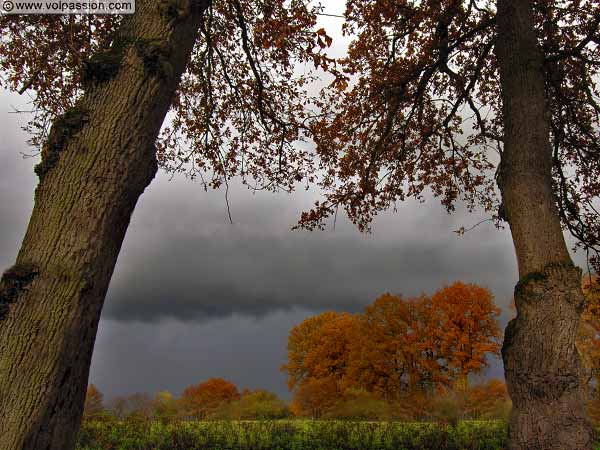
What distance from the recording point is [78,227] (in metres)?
2.71

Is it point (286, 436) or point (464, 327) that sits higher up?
point (464, 327)

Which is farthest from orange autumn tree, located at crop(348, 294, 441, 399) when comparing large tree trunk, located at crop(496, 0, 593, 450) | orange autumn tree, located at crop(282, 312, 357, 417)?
large tree trunk, located at crop(496, 0, 593, 450)

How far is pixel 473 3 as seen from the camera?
988 cm

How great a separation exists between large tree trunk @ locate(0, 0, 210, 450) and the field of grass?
319 inches

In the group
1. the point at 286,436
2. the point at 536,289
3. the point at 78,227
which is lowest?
the point at 286,436

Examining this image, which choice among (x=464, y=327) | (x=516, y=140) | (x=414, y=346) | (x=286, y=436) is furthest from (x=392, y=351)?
(x=516, y=140)

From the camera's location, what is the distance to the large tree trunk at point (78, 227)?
2490 millimetres

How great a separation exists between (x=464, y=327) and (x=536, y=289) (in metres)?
30.0

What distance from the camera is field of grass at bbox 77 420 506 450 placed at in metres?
9.99

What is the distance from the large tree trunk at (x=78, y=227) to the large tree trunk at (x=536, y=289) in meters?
4.48

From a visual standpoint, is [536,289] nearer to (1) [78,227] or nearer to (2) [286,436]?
(1) [78,227]

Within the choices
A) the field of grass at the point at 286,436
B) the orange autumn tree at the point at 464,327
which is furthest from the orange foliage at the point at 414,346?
the field of grass at the point at 286,436

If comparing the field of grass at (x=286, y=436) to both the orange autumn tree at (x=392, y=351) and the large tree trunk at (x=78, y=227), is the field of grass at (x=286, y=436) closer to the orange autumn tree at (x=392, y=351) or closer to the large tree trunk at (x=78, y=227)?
the large tree trunk at (x=78, y=227)

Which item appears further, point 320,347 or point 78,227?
point 320,347
